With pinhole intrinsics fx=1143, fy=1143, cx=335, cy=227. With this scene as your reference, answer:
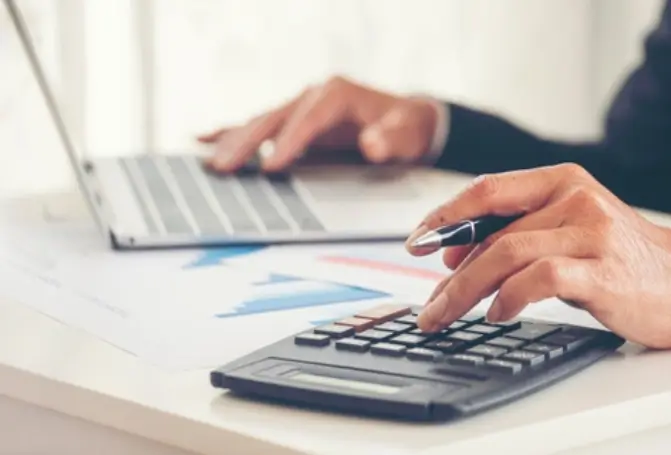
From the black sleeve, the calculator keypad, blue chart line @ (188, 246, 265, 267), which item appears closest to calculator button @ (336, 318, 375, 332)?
the calculator keypad

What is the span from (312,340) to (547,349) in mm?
114

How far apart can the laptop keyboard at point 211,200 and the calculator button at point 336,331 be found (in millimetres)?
324

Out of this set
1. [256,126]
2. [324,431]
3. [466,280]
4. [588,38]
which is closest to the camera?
[324,431]

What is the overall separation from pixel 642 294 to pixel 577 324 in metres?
0.07

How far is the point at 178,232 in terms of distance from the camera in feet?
2.90

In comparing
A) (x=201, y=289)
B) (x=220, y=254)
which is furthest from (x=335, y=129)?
(x=201, y=289)

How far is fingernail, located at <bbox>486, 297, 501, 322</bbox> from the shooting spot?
1.90ft

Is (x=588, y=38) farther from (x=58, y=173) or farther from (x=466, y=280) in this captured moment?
(x=466, y=280)

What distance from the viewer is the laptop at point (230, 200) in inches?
35.2

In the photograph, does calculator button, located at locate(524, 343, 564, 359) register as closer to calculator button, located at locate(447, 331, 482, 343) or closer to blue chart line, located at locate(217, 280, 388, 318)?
calculator button, located at locate(447, 331, 482, 343)

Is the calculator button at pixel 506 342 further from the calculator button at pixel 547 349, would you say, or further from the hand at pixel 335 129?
the hand at pixel 335 129

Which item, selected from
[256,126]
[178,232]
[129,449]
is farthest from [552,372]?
[256,126]

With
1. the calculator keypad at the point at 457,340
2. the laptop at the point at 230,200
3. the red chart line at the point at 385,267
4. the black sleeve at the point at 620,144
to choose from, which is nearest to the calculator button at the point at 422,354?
the calculator keypad at the point at 457,340

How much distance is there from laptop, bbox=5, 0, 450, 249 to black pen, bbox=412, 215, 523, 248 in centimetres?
29
